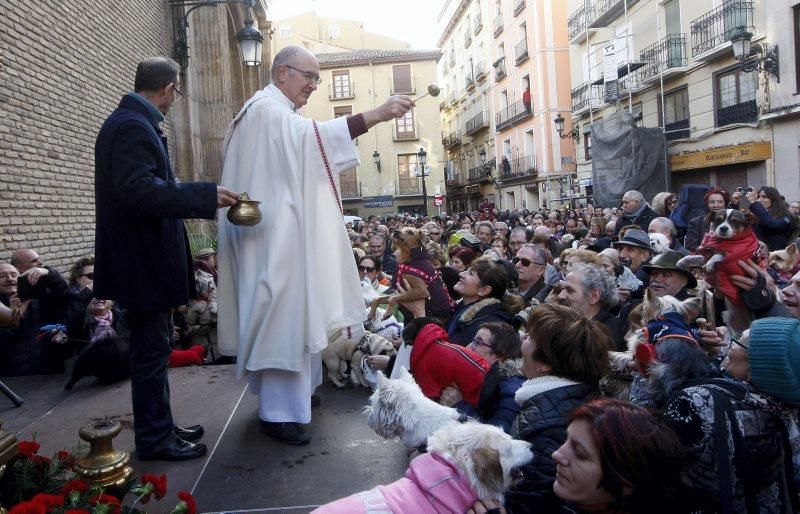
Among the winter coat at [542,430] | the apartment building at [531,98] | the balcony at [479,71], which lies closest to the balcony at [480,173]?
the apartment building at [531,98]

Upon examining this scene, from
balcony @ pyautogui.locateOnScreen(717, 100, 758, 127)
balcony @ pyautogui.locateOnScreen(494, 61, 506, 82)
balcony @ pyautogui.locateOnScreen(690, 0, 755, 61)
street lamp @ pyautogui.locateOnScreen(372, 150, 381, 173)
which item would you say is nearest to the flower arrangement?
balcony @ pyautogui.locateOnScreen(690, 0, 755, 61)

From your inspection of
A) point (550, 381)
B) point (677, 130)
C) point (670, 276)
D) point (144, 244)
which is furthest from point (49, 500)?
point (677, 130)

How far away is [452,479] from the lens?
189 centimetres

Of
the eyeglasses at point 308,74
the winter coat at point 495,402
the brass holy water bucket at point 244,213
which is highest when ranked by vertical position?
the eyeglasses at point 308,74

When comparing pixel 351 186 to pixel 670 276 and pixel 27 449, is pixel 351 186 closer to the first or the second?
pixel 670 276

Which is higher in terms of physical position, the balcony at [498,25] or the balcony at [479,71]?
the balcony at [498,25]

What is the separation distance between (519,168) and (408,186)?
39.4 feet

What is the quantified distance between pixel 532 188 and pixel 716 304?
3293 cm

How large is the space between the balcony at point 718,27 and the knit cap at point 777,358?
53.9 ft

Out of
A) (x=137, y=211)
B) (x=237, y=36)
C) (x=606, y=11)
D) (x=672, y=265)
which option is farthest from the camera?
(x=606, y=11)

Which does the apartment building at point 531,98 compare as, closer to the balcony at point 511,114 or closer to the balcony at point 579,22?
the balcony at point 511,114

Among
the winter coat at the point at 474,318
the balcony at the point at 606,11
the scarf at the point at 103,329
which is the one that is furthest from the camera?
the balcony at the point at 606,11

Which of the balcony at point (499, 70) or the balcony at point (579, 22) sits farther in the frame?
the balcony at point (499, 70)

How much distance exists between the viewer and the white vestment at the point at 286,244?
3215 millimetres
